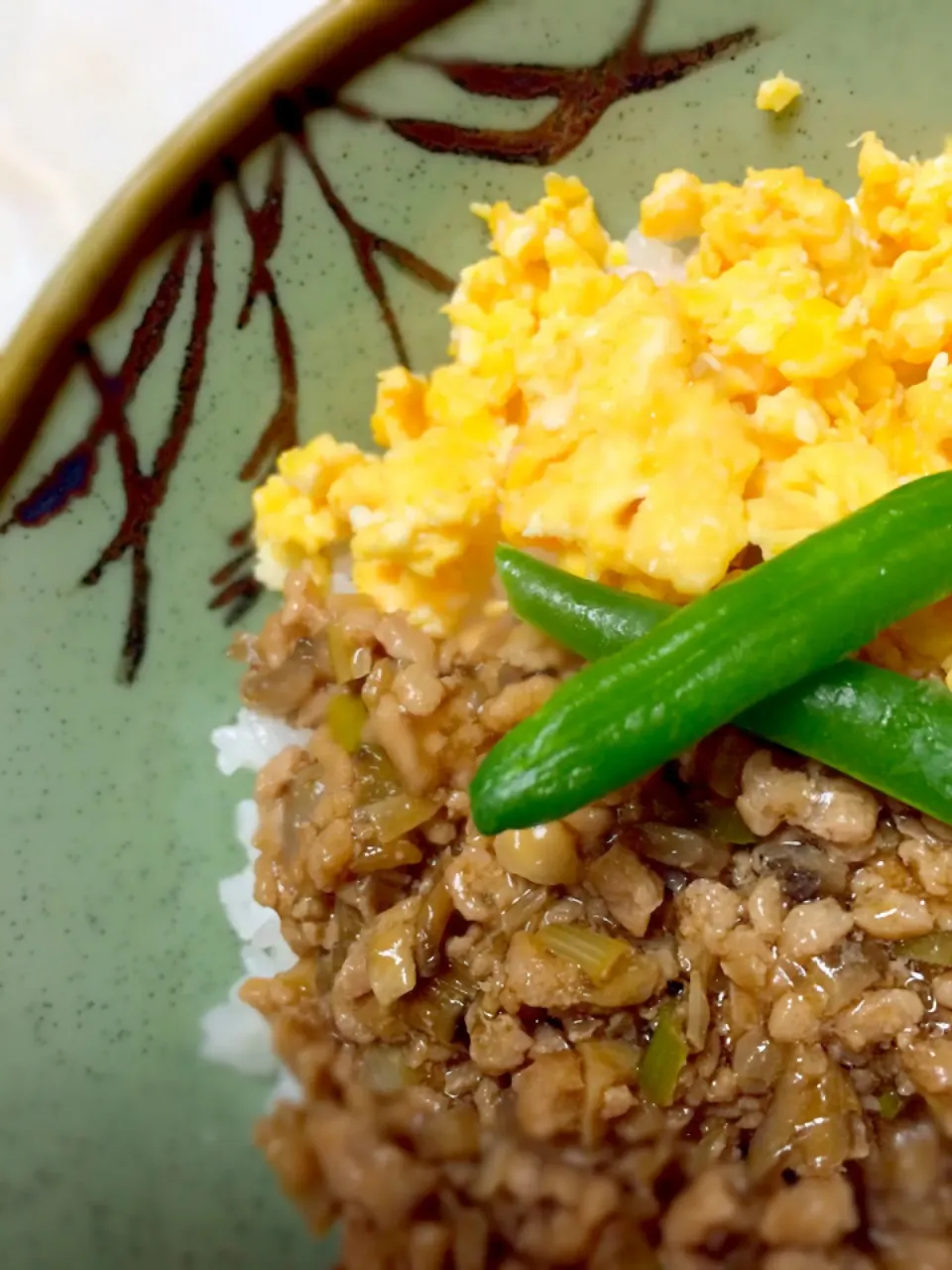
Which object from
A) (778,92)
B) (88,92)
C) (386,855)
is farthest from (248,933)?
(88,92)

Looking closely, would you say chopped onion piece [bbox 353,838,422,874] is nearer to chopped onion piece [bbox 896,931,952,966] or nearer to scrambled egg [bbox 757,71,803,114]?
chopped onion piece [bbox 896,931,952,966]

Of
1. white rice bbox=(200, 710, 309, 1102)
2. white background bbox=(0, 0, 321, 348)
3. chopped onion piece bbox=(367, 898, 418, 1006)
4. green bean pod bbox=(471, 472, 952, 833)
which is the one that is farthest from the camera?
white background bbox=(0, 0, 321, 348)

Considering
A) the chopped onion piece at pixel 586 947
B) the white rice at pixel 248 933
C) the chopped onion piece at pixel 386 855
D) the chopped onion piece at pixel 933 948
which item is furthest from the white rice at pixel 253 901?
the chopped onion piece at pixel 933 948

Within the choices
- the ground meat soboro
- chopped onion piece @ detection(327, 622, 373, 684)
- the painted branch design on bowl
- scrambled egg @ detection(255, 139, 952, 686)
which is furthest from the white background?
the ground meat soboro

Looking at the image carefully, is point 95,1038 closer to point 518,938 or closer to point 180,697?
point 180,697

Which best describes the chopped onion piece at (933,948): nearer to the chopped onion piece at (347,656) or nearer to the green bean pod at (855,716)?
the green bean pod at (855,716)
